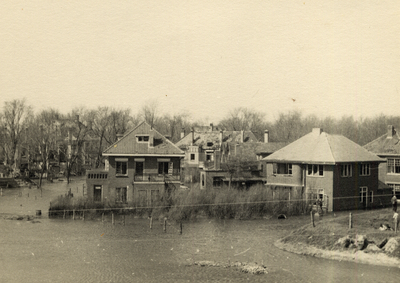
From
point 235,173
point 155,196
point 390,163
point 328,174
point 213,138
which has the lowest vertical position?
point 155,196

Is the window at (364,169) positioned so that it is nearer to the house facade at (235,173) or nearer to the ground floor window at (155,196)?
the house facade at (235,173)

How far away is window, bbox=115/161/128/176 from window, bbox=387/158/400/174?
31.0m

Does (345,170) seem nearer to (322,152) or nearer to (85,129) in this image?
(322,152)

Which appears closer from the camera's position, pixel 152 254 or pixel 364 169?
pixel 152 254

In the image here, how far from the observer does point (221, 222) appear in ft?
148

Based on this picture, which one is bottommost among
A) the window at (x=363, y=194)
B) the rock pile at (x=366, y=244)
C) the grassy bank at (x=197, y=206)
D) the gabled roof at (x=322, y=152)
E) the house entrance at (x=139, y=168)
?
the rock pile at (x=366, y=244)

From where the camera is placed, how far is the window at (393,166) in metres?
58.2

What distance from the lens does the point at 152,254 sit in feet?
105

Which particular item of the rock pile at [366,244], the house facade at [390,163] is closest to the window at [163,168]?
the rock pile at [366,244]

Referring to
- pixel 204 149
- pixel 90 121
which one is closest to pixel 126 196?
pixel 204 149

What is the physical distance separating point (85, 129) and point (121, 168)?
47.4 meters

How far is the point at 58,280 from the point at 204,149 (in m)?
67.1

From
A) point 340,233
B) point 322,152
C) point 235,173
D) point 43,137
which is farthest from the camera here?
point 43,137

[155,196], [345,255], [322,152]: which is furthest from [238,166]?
[345,255]
